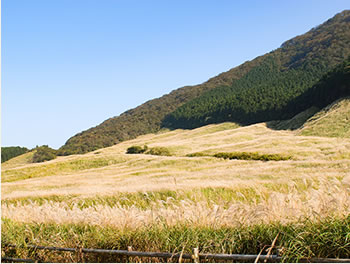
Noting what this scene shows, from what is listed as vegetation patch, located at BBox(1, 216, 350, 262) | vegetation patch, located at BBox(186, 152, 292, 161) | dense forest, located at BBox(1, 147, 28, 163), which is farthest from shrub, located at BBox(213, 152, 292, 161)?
dense forest, located at BBox(1, 147, 28, 163)

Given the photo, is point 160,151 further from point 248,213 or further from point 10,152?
point 10,152

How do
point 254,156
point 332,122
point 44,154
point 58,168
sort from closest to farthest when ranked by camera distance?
point 254,156
point 58,168
point 332,122
point 44,154

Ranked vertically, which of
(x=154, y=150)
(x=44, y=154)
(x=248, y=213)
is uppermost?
(x=44, y=154)

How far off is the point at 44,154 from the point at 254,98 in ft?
229

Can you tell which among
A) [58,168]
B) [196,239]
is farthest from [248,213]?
[58,168]

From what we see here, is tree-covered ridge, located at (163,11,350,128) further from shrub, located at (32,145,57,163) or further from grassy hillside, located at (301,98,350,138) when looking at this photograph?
shrub, located at (32,145,57,163)

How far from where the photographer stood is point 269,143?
49656 millimetres

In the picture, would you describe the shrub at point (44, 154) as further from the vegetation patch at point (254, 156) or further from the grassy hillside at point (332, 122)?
the grassy hillside at point (332, 122)

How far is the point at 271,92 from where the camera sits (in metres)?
109

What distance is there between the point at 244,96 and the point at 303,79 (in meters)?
29.9

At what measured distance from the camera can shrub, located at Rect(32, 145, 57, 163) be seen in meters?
98.5

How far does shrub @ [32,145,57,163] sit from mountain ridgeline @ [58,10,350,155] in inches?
200

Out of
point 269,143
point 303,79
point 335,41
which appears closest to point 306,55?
point 335,41

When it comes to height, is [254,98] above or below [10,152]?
below
